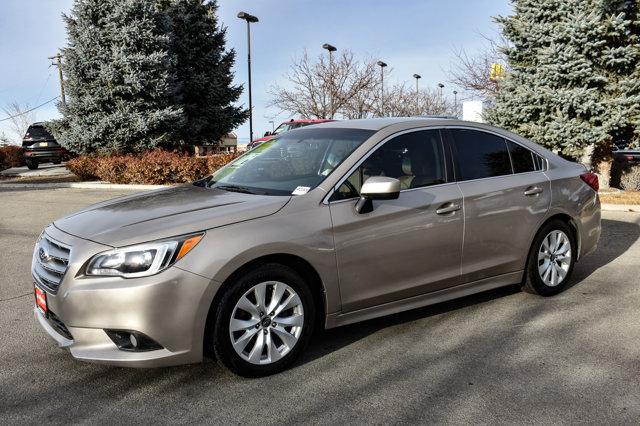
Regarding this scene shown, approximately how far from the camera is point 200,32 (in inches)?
929

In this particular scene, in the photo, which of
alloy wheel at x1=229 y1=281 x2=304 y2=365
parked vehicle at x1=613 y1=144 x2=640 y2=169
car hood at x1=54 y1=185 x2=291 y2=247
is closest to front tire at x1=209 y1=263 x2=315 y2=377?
alloy wheel at x1=229 y1=281 x2=304 y2=365

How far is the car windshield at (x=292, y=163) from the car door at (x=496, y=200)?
930mm

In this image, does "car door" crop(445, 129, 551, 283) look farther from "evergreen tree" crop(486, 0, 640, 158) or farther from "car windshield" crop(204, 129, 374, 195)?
"evergreen tree" crop(486, 0, 640, 158)

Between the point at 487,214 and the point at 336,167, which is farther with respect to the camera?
the point at 487,214

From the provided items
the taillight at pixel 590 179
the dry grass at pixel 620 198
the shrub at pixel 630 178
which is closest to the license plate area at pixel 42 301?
the taillight at pixel 590 179

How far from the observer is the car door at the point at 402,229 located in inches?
151

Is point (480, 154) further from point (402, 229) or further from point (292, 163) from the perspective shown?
point (292, 163)

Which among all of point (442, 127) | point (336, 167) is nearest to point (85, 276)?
point (336, 167)

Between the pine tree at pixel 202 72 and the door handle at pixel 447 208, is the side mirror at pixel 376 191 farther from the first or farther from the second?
the pine tree at pixel 202 72

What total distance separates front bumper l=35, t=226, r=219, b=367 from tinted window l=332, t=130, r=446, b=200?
134cm

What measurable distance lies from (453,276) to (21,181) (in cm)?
1785

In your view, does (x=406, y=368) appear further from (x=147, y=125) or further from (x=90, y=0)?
(x=90, y=0)

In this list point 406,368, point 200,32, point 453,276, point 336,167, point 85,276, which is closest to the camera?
point 85,276

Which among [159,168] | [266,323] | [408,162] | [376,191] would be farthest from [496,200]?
[159,168]
